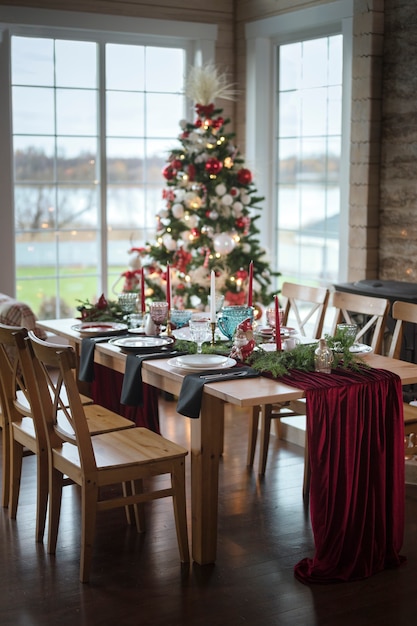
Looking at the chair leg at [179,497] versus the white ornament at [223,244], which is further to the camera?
the white ornament at [223,244]

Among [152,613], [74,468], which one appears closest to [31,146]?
[74,468]

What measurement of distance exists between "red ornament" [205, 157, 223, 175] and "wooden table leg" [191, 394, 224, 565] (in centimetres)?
319

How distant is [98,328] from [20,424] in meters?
0.68

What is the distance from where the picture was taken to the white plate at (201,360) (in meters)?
3.63

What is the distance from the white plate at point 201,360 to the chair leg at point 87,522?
62cm

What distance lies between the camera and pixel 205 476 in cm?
352

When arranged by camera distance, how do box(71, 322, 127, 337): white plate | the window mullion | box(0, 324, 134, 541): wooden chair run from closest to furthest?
box(0, 324, 134, 541): wooden chair
box(71, 322, 127, 337): white plate
the window mullion

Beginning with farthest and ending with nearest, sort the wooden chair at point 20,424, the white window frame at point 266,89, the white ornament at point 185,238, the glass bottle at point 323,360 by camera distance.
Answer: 1. the white window frame at point 266,89
2. the white ornament at point 185,238
3. the wooden chair at point 20,424
4. the glass bottle at point 323,360

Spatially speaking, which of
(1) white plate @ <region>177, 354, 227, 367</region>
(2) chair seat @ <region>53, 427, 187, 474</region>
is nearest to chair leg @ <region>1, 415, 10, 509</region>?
(2) chair seat @ <region>53, 427, 187, 474</region>

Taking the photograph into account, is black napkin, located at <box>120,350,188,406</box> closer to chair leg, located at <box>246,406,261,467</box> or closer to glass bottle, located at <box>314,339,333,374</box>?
glass bottle, located at <box>314,339,333,374</box>

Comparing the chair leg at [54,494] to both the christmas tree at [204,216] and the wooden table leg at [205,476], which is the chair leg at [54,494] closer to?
the wooden table leg at [205,476]

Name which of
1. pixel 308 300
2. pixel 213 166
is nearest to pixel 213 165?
pixel 213 166

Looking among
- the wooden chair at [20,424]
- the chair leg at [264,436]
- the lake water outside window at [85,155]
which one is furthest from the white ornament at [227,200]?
the wooden chair at [20,424]

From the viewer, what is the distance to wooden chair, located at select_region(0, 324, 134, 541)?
12.2 ft
